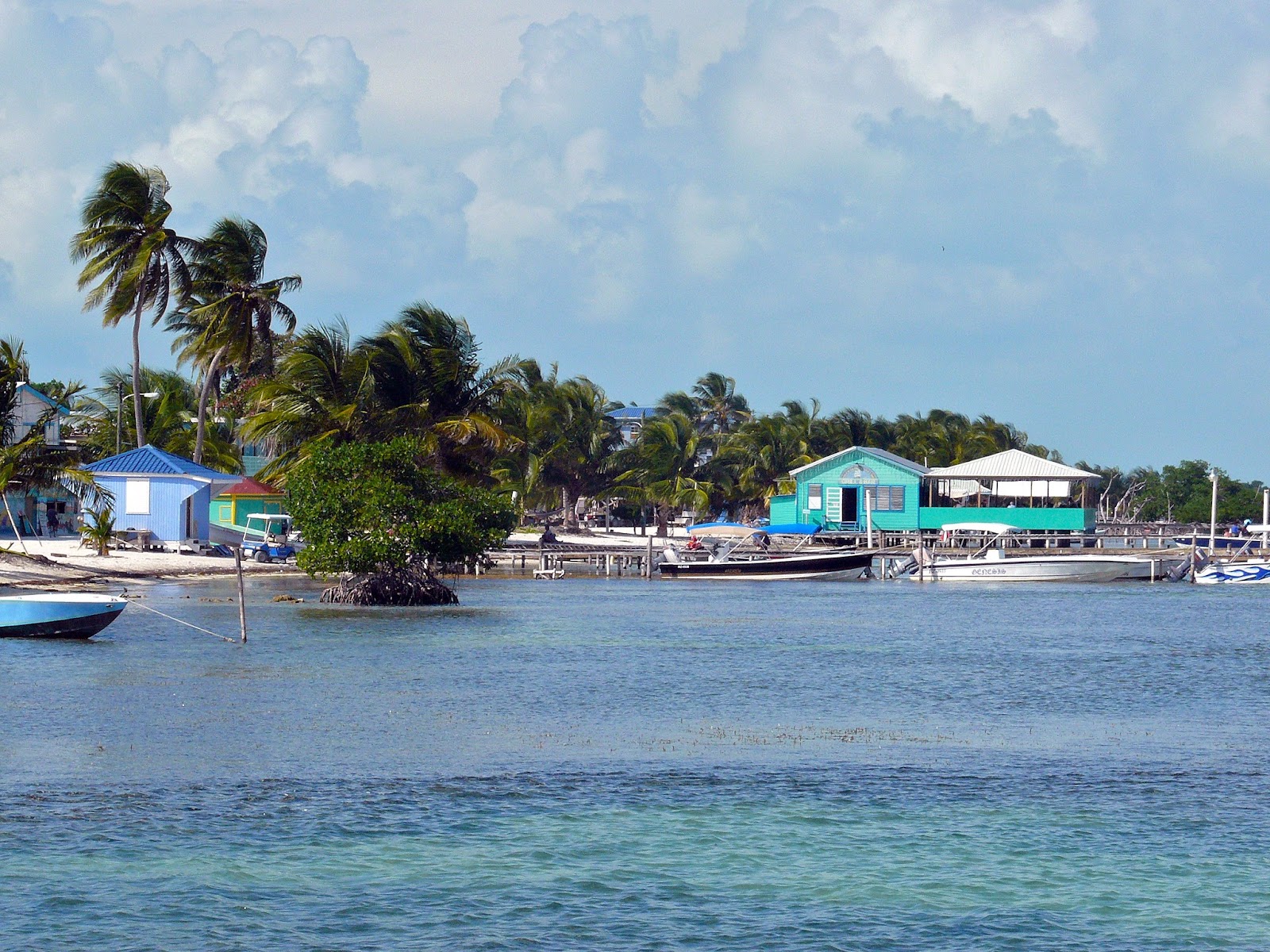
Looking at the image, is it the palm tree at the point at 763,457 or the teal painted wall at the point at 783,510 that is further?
the palm tree at the point at 763,457

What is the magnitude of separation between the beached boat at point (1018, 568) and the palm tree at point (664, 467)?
68.7 feet

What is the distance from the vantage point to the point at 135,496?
57062mm

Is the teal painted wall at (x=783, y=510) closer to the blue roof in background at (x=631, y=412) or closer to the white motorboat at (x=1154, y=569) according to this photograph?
the white motorboat at (x=1154, y=569)

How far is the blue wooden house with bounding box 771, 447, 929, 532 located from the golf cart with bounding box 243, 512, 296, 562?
2772 centimetres

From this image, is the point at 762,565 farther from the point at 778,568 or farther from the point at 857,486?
the point at 857,486

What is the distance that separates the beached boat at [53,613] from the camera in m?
31.3

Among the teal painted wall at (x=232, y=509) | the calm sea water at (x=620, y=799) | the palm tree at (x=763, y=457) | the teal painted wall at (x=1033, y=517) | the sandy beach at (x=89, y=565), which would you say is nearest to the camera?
the calm sea water at (x=620, y=799)

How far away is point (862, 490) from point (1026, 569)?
591 inches

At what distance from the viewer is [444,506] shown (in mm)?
44125

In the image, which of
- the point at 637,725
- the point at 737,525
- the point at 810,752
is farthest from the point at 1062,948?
the point at 737,525

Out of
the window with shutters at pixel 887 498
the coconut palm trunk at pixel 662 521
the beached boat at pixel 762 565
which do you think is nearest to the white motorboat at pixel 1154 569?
the beached boat at pixel 762 565

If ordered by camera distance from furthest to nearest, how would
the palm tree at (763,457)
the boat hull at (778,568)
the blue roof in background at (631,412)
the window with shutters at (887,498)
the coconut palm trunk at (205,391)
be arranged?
the blue roof in background at (631,412), the palm tree at (763,457), the window with shutters at (887,498), the boat hull at (778,568), the coconut palm trunk at (205,391)

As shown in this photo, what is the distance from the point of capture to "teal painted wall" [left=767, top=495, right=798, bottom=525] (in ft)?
265

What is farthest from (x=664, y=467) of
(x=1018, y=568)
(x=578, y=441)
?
(x=1018, y=568)
